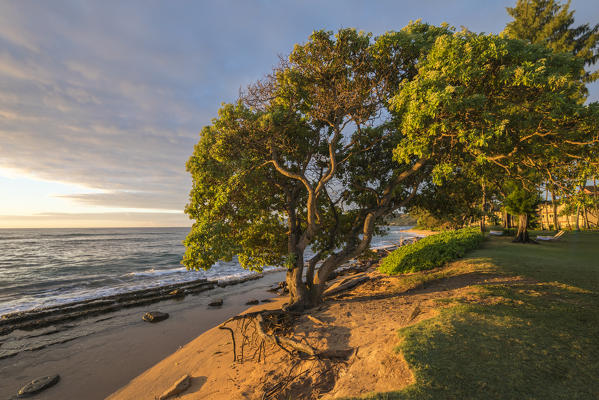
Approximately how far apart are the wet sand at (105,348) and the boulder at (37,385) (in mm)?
201

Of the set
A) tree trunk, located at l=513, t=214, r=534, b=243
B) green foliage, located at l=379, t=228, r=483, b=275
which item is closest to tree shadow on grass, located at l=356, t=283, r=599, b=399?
green foliage, located at l=379, t=228, r=483, b=275

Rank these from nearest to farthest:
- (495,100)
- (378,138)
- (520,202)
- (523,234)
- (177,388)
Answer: (177,388)
(495,100)
(378,138)
(523,234)
(520,202)

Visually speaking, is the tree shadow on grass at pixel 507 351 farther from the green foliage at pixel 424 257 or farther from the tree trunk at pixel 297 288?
the green foliage at pixel 424 257

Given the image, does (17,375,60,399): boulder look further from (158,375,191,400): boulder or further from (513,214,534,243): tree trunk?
(513,214,534,243): tree trunk

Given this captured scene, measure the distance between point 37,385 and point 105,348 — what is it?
2591mm

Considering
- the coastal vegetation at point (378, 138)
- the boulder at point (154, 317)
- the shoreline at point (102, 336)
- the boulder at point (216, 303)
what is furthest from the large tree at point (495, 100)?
the boulder at point (154, 317)

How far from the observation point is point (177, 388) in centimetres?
708

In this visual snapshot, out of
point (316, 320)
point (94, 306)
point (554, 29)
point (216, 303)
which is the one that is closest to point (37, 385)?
point (216, 303)

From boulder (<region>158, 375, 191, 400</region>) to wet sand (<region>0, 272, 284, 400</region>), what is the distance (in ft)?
8.15

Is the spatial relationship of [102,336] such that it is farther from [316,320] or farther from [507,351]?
[507,351]

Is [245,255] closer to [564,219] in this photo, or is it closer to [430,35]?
[430,35]

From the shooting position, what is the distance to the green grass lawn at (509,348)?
12.2ft

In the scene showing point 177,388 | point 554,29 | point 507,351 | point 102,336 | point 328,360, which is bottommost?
point 102,336

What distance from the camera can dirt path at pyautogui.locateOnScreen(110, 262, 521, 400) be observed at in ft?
15.8
